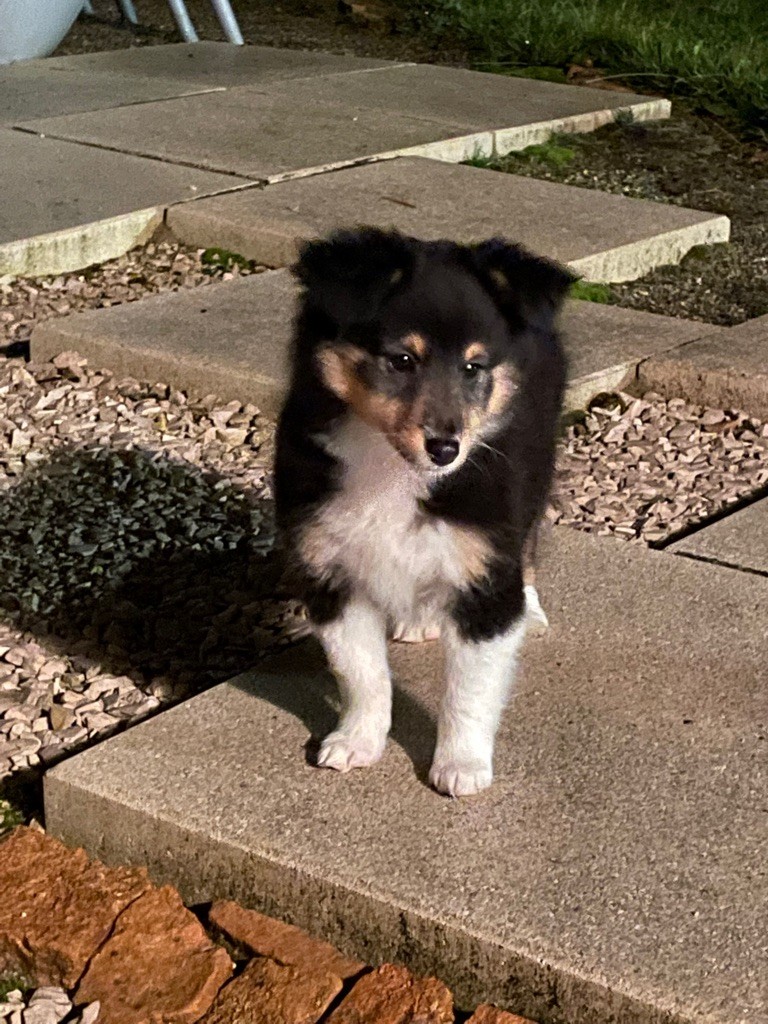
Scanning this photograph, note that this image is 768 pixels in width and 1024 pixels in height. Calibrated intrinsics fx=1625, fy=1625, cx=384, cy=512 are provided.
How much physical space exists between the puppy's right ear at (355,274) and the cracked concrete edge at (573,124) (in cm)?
547

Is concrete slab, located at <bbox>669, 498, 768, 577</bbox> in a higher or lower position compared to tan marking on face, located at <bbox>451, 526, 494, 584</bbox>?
lower

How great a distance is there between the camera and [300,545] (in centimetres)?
339

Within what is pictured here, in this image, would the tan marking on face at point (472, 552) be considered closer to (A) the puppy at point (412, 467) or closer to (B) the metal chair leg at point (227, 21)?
(A) the puppy at point (412, 467)

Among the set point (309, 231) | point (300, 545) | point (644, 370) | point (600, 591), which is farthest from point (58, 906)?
point (309, 231)

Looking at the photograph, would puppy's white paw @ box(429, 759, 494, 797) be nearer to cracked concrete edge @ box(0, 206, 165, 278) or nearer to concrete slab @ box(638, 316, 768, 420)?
concrete slab @ box(638, 316, 768, 420)

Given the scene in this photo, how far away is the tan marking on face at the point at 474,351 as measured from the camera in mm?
3221

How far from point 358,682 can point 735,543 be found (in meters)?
1.54

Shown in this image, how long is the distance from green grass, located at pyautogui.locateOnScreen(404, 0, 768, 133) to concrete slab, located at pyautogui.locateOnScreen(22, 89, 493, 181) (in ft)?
6.91

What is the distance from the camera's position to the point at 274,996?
9.71 ft

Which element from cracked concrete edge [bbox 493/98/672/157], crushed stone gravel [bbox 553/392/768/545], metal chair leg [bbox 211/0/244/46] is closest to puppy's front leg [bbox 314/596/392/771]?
crushed stone gravel [bbox 553/392/768/545]

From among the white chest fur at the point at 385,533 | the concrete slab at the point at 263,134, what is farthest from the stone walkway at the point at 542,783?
the concrete slab at the point at 263,134

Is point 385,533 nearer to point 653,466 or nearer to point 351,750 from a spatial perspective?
point 351,750

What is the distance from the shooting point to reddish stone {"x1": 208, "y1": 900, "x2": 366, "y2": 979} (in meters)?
3.05

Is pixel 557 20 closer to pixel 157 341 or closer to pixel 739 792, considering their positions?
pixel 157 341
